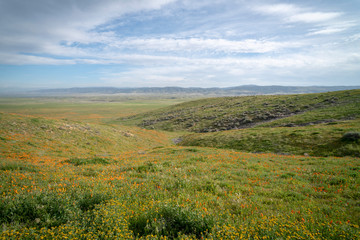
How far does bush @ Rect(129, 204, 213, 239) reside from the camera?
14.8ft

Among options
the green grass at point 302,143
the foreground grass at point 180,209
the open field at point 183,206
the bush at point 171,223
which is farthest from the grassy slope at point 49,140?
the green grass at point 302,143

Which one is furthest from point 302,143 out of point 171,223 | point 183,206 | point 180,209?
point 171,223

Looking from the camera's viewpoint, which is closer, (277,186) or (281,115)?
(277,186)

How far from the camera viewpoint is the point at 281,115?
167 ft

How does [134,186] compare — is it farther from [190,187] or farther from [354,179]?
[354,179]

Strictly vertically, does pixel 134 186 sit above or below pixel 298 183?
above

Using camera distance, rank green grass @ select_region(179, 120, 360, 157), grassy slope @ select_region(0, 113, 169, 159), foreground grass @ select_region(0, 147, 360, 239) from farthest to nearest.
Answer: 1. grassy slope @ select_region(0, 113, 169, 159)
2. green grass @ select_region(179, 120, 360, 157)
3. foreground grass @ select_region(0, 147, 360, 239)

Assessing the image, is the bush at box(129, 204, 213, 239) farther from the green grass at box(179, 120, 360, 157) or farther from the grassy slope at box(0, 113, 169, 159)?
the green grass at box(179, 120, 360, 157)

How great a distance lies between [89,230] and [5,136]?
998 inches

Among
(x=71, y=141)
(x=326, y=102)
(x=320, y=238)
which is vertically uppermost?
(x=326, y=102)

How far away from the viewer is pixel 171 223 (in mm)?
4773

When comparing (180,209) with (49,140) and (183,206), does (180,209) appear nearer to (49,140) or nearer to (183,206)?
(183,206)

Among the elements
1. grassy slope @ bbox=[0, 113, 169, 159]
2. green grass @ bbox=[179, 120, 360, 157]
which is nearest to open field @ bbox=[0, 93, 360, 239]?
green grass @ bbox=[179, 120, 360, 157]

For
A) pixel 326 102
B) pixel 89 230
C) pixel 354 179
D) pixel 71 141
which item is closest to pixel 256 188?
pixel 354 179
